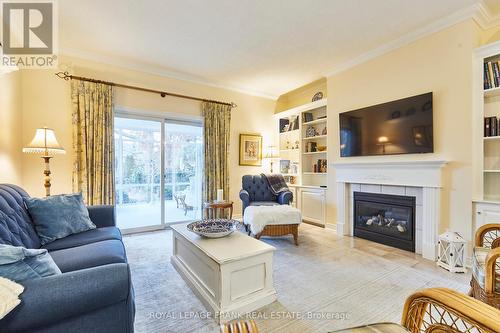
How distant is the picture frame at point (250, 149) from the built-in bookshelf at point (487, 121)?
3451mm

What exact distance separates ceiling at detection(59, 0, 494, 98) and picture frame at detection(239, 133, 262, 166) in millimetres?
1423

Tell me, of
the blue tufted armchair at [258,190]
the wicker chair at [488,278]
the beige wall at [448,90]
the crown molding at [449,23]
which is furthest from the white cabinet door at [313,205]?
the wicker chair at [488,278]

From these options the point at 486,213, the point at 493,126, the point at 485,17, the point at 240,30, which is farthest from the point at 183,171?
the point at 485,17

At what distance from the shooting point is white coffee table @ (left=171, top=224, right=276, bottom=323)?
1.65 meters

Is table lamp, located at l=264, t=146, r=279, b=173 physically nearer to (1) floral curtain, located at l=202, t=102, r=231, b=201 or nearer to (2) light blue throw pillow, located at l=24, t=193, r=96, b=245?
(1) floral curtain, located at l=202, t=102, r=231, b=201

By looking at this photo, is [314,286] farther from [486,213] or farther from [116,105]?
[116,105]

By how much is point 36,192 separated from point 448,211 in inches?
204

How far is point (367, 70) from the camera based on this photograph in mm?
3475

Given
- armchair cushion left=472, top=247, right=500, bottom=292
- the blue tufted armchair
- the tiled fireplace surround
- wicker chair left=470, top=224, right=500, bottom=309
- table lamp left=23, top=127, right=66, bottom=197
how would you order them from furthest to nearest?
the blue tufted armchair → the tiled fireplace surround → table lamp left=23, top=127, right=66, bottom=197 → armchair cushion left=472, top=247, right=500, bottom=292 → wicker chair left=470, top=224, right=500, bottom=309

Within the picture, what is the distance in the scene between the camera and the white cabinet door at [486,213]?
2.31 metres

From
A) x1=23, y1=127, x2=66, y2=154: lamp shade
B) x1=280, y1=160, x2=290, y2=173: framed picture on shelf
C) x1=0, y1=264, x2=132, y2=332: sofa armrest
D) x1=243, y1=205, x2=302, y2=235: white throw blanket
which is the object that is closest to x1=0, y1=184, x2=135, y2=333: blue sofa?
x1=0, y1=264, x2=132, y2=332: sofa armrest

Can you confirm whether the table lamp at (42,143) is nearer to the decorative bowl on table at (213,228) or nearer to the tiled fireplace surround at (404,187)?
the decorative bowl on table at (213,228)

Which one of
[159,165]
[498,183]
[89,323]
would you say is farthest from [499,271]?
[159,165]

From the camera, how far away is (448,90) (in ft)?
8.72
